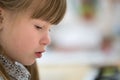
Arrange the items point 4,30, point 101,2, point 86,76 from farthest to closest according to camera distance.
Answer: point 101,2, point 86,76, point 4,30

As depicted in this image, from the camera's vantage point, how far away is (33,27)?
2.47 ft

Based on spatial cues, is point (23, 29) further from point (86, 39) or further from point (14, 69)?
point (86, 39)

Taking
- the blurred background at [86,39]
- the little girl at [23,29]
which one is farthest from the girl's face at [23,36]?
the blurred background at [86,39]

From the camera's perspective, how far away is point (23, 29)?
75 cm

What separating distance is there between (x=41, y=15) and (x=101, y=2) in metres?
1.07

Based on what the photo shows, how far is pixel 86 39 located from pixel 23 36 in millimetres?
1089

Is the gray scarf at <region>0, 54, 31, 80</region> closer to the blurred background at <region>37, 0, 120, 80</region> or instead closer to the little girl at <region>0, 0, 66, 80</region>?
the little girl at <region>0, 0, 66, 80</region>

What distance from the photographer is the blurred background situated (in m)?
1.79

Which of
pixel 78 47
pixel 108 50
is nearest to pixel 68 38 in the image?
pixel 78 47

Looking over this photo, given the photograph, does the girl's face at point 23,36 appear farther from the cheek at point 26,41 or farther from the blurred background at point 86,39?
the blurred background at point 86,39

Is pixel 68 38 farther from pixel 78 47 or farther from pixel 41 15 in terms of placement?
pixel 41 15

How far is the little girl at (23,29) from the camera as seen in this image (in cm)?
73

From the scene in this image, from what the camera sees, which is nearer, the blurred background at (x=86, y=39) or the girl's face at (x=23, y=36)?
the girl's face at (x=23, y=36)

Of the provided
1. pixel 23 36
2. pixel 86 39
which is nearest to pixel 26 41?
pixel 23 36
